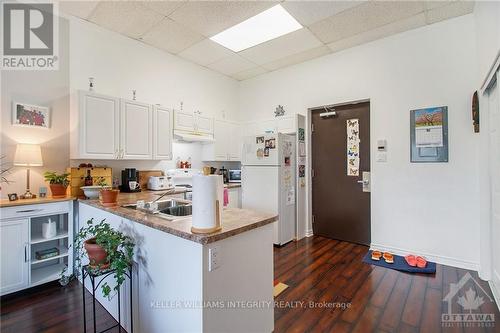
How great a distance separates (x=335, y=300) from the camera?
87.6 inches

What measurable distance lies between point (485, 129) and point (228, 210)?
281 centimetres

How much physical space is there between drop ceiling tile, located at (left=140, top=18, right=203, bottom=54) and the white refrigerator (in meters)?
1.72

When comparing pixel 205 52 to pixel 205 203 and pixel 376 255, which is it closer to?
pixel 205 203

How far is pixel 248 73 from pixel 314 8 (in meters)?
2.16

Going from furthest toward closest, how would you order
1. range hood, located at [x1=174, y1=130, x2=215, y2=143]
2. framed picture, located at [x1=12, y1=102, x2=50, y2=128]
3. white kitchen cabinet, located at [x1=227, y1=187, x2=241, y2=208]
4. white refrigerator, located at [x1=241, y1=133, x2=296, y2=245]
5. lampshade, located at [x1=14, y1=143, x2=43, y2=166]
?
1. white kitchen cabinet, located at [x1=227, y1=187, x2=241, y2=208]
2. range hood, located at [x1=174, y1=130, x2=215, y2=143]
3. white refrigerator, located at [x1=241, y1=133, x2=296, y2=245]
4. framed picture, located at [x1=12, y1=102, x2=50, y2=128]
5. lampshade, located at [x1=14, y1=143, x2=43, y2=166]

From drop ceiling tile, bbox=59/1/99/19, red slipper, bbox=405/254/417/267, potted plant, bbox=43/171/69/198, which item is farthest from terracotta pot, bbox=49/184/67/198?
red slipper, bbox=405/254/417/267

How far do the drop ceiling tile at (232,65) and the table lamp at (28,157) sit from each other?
3.00 meters

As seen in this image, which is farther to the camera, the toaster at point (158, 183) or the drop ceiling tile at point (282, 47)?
the toaster at point (158, 183)

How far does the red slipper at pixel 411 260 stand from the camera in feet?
9.54

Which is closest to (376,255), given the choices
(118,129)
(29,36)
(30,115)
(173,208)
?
(173,208)

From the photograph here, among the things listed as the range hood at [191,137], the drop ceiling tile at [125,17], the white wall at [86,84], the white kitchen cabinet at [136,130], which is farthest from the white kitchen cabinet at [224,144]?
the drop ceiling tile at [125,17]

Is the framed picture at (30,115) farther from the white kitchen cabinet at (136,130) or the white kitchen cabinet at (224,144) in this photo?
the white kitchen cabinet at (224,144)

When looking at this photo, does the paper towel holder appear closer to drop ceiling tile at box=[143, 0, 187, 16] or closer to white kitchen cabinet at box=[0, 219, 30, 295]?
white kitchen cabinet at box=[0, 219, 30, 295]

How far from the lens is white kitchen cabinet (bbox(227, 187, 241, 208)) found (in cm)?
407
